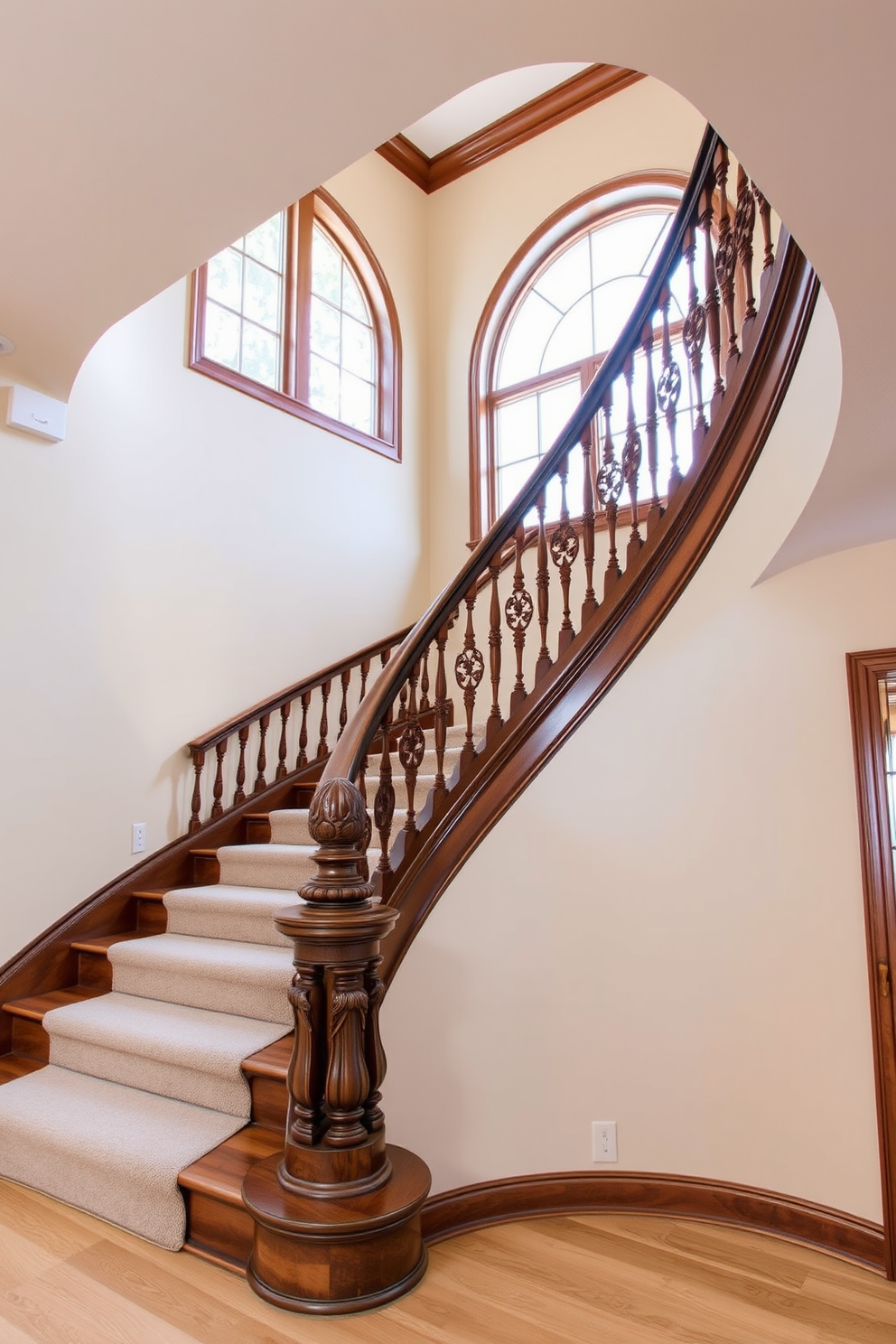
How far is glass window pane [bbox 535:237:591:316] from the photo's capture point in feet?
17.5

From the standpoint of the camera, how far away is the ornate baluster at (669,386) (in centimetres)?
268

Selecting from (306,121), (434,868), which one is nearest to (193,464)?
(306,121)

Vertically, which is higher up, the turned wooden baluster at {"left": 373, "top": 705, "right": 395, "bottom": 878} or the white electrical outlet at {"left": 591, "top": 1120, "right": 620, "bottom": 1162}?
the turned wooden baluster at {"left": 373, "top": 705, "right": 395, "bottom": 878}

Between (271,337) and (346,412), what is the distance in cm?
68

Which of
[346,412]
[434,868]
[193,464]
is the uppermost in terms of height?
[346,412]

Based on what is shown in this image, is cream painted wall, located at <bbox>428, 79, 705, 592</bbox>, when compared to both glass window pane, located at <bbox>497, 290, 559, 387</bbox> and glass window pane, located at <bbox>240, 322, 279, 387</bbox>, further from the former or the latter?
glass window pane, located at <bbox>240, 322, 279, 387</bbox>

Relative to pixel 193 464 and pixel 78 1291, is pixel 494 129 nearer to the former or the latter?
pixel 193 464

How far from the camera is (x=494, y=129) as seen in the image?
5.61 metres

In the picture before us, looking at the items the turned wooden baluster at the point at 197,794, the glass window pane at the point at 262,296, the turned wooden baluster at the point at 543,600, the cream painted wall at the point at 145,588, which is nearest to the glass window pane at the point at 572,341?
the cream painted wall at the point at 145,588

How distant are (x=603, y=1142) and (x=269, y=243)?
15.8 ft

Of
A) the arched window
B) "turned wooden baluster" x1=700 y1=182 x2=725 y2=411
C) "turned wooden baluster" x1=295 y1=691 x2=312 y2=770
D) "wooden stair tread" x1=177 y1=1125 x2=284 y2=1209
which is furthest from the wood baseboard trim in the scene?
the arched window

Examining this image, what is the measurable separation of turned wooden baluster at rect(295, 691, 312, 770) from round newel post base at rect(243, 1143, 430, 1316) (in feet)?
7.68

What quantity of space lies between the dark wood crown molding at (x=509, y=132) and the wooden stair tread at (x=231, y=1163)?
5438 mm

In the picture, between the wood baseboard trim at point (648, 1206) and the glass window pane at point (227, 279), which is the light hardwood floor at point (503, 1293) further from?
the glass window pane at point (227, 279)
